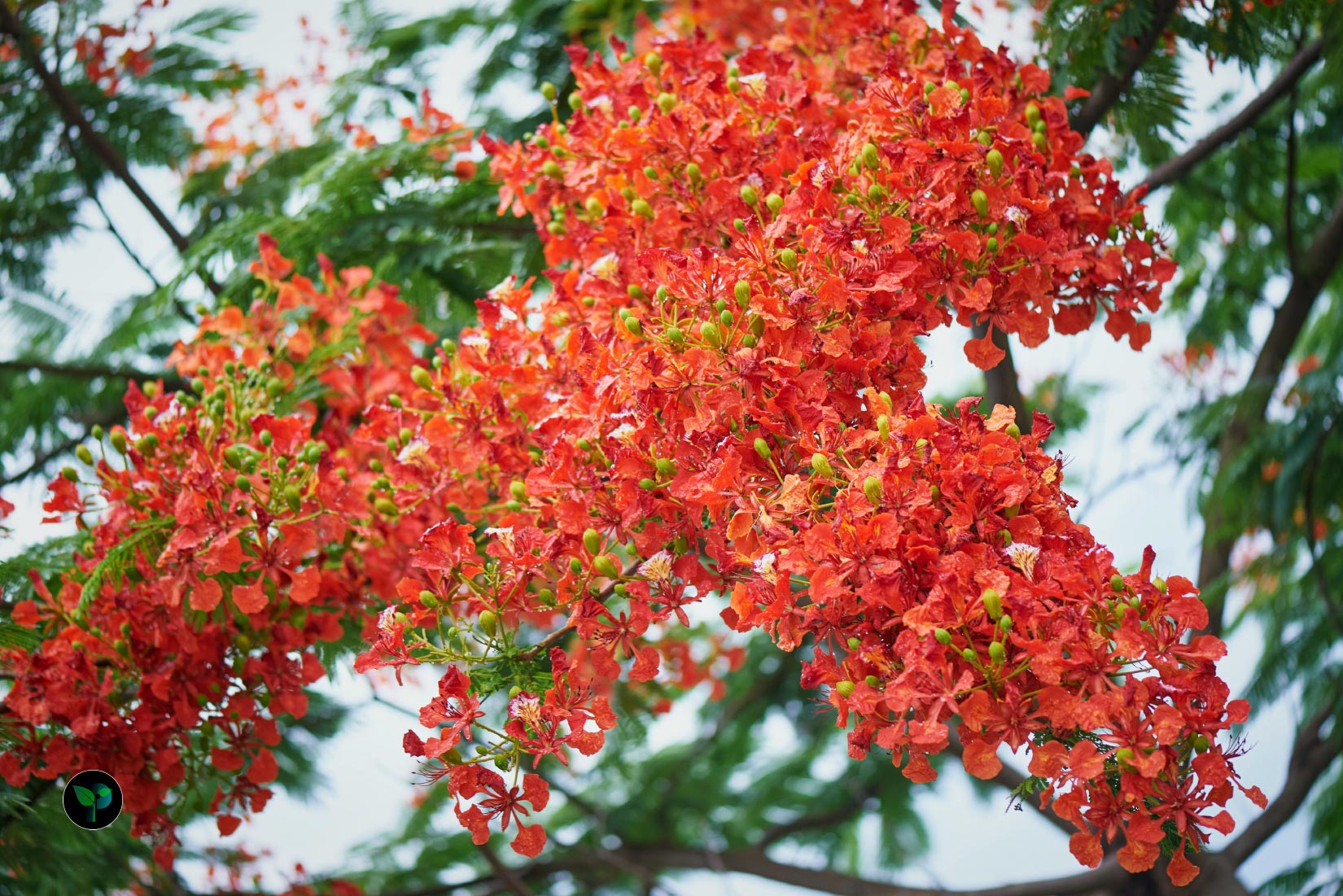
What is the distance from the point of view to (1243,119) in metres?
2.15

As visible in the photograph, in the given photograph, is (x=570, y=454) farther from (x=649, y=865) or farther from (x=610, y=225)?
(x=649, y=865)

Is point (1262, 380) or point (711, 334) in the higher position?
point (1262, 380)

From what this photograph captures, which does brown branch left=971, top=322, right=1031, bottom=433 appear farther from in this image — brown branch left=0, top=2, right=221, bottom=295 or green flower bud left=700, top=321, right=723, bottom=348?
brown branch left=0, top=2, right=221, bottom=295

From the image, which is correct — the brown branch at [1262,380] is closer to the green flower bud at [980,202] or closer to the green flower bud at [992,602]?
the green flower bud at [980,202]

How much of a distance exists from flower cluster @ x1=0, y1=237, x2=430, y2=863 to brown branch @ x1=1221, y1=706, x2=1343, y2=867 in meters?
2.08

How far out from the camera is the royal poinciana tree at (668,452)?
1035 mm

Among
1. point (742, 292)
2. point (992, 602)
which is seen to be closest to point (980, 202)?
point (742, 292)

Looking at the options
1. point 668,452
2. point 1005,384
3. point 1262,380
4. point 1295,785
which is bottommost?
point 1295,785

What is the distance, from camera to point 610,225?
1563 millimetres

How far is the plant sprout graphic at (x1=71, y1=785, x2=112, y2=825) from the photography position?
4.44 feet

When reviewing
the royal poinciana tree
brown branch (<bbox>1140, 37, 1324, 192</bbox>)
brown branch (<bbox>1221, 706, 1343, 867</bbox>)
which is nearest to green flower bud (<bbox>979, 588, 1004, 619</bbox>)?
the royal poinciana tree
